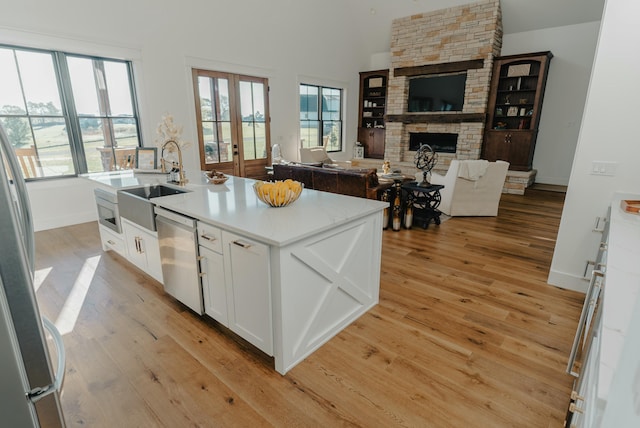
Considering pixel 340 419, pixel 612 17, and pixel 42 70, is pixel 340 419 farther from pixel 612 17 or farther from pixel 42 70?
pixel 42 70

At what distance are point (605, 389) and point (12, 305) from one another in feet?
4.39

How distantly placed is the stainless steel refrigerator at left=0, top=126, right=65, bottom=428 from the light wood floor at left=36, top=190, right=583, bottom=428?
0.98 meters

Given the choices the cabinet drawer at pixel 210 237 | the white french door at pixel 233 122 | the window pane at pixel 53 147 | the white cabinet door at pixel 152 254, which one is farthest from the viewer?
the white french door at pixel 233 122

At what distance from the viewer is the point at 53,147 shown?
4516 millimetres

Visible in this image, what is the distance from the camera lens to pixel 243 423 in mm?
1607

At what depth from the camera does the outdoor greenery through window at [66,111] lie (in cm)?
415

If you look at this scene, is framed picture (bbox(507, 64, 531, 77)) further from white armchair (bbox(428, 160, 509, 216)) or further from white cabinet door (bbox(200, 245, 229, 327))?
white cabinet door (bbox(200, 245, 229, 327))

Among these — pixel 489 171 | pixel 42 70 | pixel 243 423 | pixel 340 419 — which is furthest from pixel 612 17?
pixel 42 70

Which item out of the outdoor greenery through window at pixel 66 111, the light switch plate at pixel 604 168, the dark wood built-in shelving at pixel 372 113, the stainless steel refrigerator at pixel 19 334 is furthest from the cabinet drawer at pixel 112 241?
the dark wood built-in shelving at pixel 372 113

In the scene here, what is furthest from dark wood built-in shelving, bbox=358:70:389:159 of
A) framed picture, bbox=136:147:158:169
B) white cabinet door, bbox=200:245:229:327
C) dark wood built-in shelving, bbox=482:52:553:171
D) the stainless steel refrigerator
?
Result: the stainless steel refrigerator

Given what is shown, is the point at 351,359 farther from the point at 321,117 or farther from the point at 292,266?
the point at 321,117

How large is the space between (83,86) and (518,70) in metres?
7.84

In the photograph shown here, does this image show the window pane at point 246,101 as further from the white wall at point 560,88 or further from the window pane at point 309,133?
the white wall at point 560,88

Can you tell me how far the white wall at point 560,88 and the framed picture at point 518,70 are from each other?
55 cm
